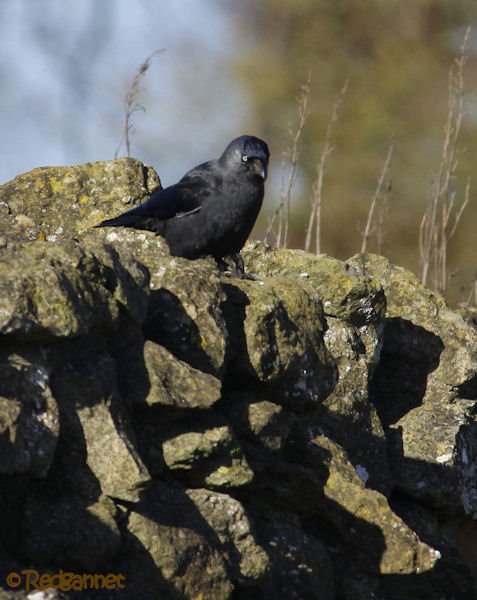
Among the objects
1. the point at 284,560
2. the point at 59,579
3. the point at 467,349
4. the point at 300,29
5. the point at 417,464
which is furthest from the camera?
the point at 300,29

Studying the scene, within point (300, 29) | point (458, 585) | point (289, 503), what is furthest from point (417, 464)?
point (300, 29)

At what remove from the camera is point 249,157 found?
257 inches

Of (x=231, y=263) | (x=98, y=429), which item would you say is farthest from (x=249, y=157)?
(x=98, y=429)

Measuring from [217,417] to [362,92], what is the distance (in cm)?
1332

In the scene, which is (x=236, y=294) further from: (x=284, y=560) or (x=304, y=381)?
(x=284, y=560)

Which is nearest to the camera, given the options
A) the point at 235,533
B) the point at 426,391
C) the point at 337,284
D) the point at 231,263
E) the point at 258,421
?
the point at 235,533

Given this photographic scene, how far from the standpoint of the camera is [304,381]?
4688mm

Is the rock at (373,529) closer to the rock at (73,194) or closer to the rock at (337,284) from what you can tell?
the rock at (337,284)

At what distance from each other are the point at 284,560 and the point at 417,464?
140 centimetres

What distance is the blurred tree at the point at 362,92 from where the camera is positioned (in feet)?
49.9

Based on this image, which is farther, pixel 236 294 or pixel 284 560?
pixel 236 294

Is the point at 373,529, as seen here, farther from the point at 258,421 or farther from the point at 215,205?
the point at 215,205

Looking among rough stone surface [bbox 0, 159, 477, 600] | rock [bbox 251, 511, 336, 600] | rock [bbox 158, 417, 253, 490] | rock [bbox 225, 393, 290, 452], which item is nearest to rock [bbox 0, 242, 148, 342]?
rough stone surface [bbox 0, 159, 477, 600]

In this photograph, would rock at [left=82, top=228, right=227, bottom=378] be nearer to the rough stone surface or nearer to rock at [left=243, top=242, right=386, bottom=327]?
the rough stone surface
